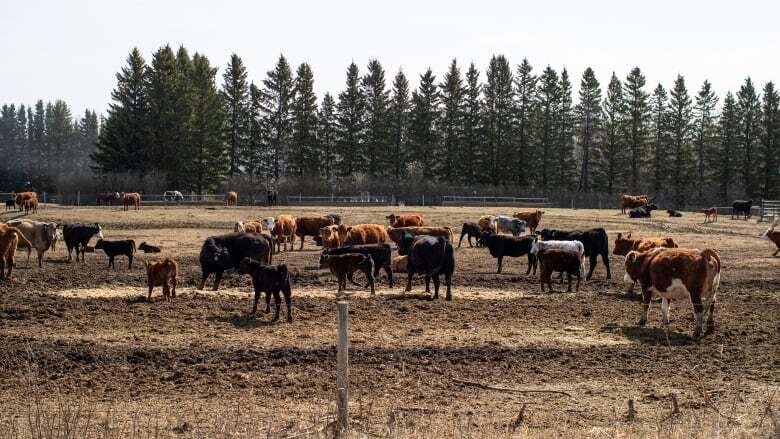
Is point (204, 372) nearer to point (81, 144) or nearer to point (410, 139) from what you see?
point (410, 139)

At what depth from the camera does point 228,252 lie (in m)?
20.8

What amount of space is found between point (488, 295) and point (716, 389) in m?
9.20

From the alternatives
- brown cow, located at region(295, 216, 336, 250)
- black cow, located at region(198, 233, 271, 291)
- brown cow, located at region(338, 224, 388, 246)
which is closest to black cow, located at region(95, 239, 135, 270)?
black cow, located at region(198, 233, 271, 291)

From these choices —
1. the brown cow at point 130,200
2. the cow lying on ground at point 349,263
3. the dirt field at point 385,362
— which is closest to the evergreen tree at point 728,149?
the brown cow at point 130,200

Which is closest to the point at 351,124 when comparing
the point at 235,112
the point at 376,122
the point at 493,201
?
the point at 376,122

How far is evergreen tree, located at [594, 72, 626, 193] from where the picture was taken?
84312 mm

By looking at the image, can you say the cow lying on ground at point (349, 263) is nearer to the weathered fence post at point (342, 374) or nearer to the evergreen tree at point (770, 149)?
the weathered fence post at point (342, 374)

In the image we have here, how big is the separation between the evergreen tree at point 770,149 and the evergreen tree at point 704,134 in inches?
202

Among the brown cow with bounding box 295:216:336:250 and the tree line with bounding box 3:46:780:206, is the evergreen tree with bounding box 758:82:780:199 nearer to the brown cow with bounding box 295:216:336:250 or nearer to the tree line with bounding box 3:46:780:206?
the tree line with bounding box 3:46:780:206

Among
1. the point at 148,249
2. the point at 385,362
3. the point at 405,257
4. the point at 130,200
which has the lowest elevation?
the point at 385,362

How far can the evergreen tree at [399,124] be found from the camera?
82.9m

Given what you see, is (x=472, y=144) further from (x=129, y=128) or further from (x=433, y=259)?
(x=433, y=259)

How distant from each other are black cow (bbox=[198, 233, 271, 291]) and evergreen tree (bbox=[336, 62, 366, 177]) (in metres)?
60.1

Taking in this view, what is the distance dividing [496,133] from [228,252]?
66.3 metres
